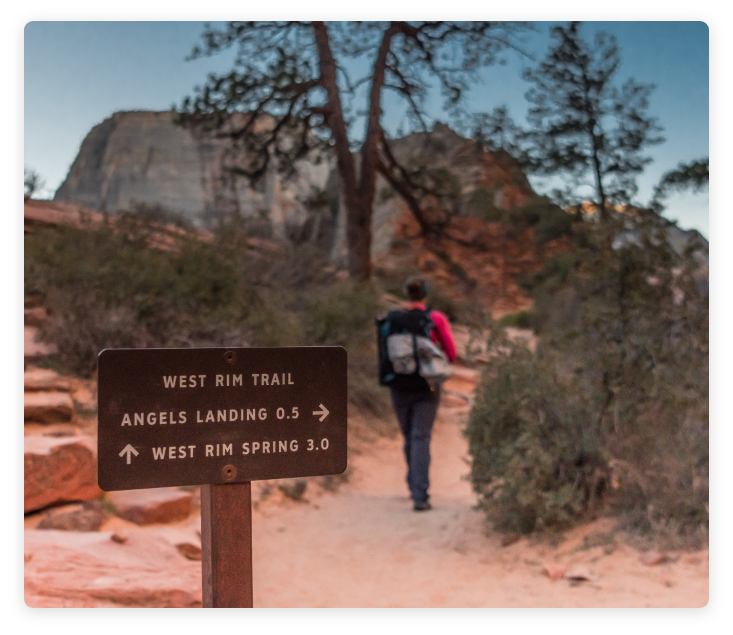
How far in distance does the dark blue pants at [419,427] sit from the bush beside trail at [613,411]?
0.56 metres

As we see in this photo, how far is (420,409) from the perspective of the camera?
18.7 feet

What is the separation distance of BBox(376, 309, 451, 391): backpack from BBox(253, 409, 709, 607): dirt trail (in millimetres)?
1100

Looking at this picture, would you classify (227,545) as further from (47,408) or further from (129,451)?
(47,408)

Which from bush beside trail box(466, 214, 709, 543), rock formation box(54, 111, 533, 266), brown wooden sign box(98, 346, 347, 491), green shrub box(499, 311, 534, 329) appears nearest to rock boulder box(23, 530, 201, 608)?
brown wooden sign box(98, 346, 347, 491)

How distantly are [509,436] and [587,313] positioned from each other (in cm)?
119

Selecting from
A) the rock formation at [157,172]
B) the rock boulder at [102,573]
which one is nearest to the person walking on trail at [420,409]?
the rock boulder at [102,573]

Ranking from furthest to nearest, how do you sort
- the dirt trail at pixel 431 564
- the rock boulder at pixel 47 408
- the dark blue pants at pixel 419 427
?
the dark blue pants at pixel 419 427
the rock boulder at pixel 47 408
the dirt trail at pixel 431 564

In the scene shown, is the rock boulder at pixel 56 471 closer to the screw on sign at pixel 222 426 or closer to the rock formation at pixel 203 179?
the screw on sign at pixel 222 426

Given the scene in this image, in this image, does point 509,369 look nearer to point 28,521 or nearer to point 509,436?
point 509,436

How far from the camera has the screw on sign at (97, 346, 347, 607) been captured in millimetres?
1912

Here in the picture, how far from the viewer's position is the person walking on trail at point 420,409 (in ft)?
18.7

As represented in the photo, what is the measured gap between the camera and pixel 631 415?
4.77 metres

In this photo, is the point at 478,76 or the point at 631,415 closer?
the point at 631,415

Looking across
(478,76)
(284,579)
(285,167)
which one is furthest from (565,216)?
(284,579)
